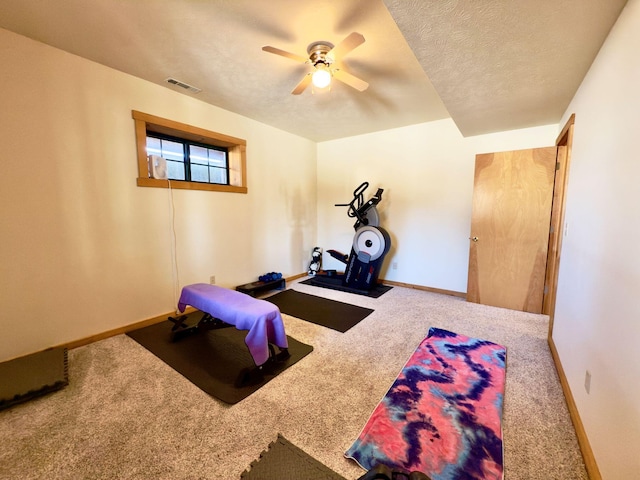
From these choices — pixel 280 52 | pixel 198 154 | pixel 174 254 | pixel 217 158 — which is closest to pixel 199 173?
pixel 198 154

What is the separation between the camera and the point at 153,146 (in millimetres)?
3189

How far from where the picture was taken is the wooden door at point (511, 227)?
3.20 metres

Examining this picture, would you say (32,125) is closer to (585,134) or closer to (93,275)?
(93,275)

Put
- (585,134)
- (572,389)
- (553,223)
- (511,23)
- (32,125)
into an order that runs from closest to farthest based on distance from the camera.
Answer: (511,23) → (572,389) → (585,134) → (32,125) → (553,223)

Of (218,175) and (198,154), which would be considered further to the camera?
(218,175)

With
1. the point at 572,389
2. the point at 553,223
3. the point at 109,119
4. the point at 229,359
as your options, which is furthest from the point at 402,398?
the point at 109,119

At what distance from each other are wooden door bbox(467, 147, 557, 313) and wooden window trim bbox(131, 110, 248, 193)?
338cm

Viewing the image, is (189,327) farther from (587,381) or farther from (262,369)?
(587,381)

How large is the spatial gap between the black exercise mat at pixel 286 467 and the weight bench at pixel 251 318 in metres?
0.68

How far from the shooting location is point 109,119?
8.52 feet

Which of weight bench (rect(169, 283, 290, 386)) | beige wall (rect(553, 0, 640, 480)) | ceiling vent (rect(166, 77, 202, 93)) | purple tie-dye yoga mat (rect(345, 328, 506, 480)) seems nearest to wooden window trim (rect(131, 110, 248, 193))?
ceiling vent (rect(166, 77, 202, 93))

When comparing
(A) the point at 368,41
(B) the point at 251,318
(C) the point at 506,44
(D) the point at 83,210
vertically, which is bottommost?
(B) the point at 251,318

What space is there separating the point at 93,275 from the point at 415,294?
412 centimetres

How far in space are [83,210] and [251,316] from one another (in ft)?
6.62
